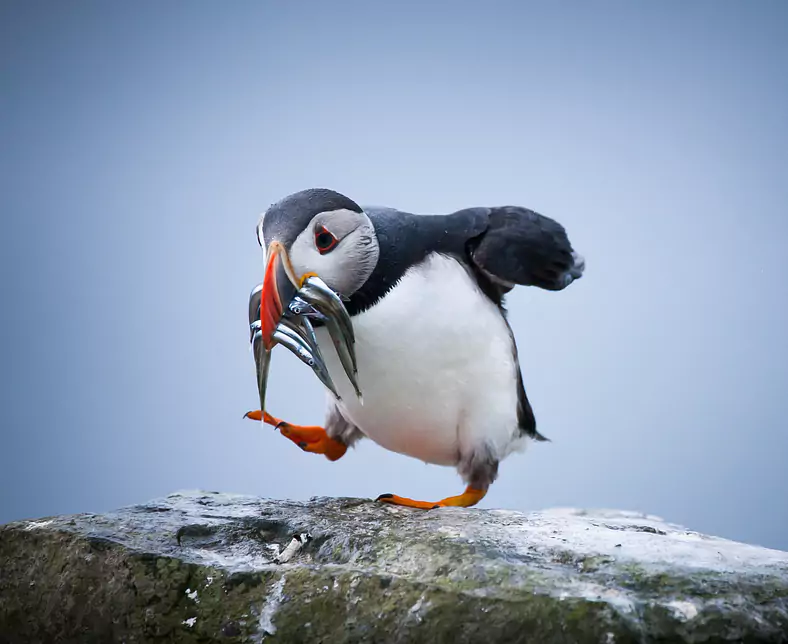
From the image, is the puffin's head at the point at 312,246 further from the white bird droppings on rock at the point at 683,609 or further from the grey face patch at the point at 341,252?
the white bird droppings on rock at the point at 683,609

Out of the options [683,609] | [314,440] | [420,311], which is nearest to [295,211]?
[420,311]

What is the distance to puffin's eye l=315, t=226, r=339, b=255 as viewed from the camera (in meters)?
1.56

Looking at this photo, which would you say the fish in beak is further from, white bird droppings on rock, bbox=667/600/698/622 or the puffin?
white bird droppings on rock, bbox=667/600/698/622

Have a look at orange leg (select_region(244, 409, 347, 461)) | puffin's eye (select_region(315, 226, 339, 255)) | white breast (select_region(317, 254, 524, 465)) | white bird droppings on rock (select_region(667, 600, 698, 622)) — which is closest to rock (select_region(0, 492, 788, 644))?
white bird droppings on rock (select_region(667, 600, 698, 622))

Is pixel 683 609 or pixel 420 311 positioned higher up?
pixel 420 311

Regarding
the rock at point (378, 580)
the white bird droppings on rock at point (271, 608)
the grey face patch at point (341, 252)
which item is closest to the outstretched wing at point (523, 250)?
the grey face patch at point (341, 252)

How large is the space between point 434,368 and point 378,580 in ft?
1.78

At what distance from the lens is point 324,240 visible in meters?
1.57

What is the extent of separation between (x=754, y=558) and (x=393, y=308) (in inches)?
28.8

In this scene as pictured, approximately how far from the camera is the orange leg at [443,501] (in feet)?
5.38

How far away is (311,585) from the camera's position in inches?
48.7

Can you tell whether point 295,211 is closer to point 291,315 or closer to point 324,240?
point 324,240

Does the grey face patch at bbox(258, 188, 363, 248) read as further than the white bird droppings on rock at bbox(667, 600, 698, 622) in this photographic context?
Yes

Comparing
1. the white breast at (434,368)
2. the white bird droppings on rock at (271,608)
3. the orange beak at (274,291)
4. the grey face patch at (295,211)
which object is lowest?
the white bird droppings on rock at (271,608)
